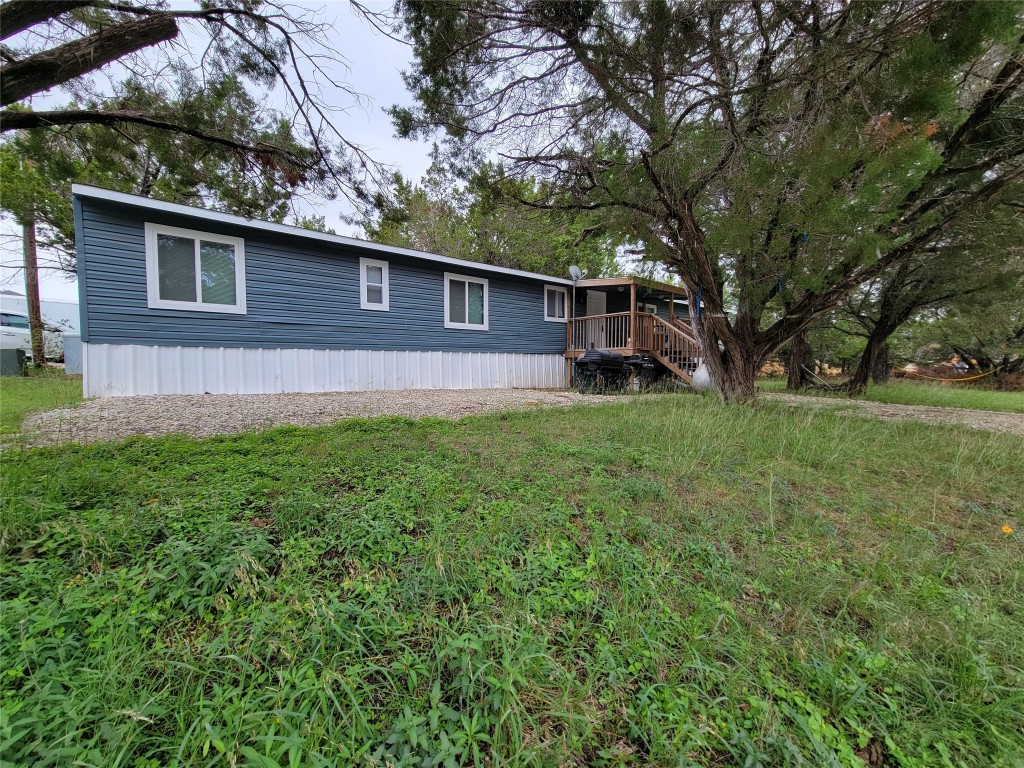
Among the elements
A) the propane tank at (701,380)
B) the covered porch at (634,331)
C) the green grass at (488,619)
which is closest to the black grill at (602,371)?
the covered porch at (634,331)

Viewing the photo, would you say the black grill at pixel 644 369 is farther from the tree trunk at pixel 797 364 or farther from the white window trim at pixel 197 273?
the white window trim at pixel 197 273

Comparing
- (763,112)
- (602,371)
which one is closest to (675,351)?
(602,371)

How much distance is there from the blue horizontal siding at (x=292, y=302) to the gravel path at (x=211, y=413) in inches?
49.5

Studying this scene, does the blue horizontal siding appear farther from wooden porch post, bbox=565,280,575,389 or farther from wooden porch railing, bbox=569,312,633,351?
wooden porch railing, bbox=569,312,633,351

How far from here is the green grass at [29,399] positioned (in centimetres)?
399

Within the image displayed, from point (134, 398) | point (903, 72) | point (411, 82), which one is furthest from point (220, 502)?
point (903, 72)

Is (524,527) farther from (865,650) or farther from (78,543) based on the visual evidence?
(78,543)

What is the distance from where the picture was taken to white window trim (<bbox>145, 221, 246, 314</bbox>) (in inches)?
246

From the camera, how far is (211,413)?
473 cm

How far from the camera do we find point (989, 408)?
28.5ft

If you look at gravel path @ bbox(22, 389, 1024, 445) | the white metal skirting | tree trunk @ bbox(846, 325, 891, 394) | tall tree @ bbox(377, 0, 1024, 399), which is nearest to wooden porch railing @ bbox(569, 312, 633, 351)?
the white metal skirting

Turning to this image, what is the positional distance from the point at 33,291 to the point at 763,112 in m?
18.8

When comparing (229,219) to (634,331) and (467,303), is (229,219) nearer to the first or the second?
(467,303)

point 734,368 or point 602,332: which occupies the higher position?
point 602,332
